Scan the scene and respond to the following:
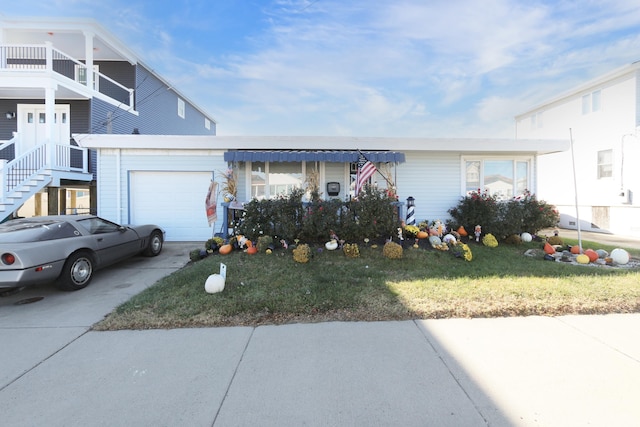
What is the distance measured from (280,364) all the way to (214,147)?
7451mm

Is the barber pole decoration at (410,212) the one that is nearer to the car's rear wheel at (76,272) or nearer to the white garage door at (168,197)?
the white garage door at (168,197)

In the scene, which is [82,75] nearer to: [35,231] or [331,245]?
[35,231]

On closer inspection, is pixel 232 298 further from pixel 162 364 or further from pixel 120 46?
pixel 120 46

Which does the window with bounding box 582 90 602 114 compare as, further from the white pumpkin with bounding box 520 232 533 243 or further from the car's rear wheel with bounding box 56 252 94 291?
the car's rear wheel with bounding box 56 252 94 291

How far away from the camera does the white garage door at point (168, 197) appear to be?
30.1 feet

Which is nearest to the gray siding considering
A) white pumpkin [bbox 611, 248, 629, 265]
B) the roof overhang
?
the roof overhang

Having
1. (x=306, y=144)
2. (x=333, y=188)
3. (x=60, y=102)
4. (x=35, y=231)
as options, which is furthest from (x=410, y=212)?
(x=60, y=102)

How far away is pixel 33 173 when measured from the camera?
364 inches

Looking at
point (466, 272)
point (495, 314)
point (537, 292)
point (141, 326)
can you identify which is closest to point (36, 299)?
point (141, 326)

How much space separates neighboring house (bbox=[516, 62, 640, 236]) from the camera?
11.8 m

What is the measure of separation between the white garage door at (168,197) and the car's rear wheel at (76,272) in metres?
3.87

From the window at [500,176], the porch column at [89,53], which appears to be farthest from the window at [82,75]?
the window at [500,176]

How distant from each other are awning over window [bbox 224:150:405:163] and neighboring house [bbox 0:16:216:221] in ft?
6.52

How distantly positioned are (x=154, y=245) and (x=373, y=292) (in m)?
5.84
